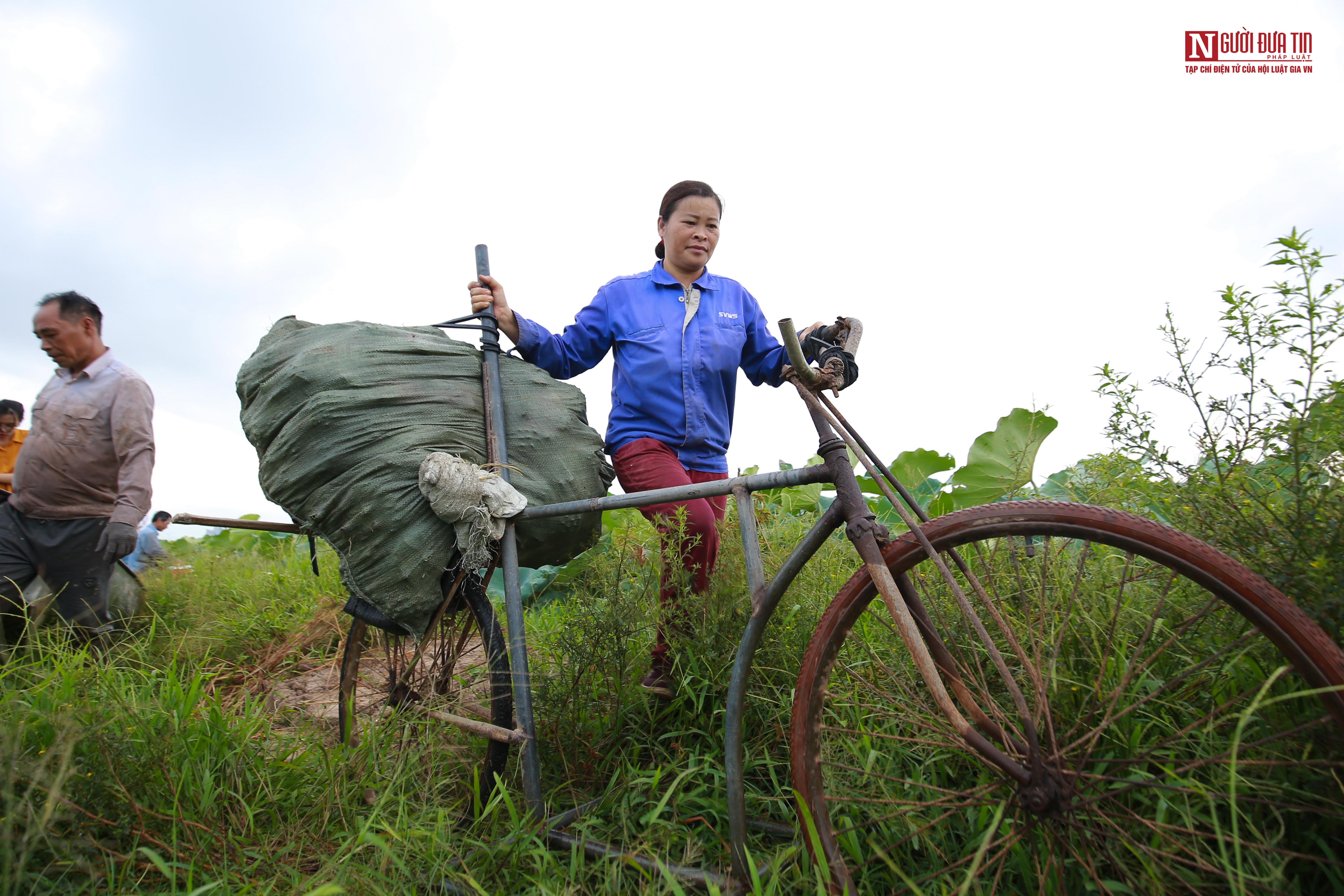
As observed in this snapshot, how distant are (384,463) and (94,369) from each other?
9.79 ft

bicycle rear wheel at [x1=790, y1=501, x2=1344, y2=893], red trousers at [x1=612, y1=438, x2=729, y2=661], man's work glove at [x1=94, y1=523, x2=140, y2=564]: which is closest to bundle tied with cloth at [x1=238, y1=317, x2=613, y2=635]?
red trousers at [x1=612, y1=438, x2=729, y2=661]

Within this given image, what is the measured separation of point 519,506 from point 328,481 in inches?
23.7

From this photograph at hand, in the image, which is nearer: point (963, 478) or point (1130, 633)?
point (1130, 633)

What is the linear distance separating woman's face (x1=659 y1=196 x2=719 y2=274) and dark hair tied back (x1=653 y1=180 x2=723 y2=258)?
1 cm

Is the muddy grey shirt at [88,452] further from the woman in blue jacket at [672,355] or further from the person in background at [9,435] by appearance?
the woman in blue jacket at [672,355]

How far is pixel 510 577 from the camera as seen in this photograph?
7.33ft

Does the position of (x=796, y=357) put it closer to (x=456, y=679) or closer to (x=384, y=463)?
(x=384, y=463)

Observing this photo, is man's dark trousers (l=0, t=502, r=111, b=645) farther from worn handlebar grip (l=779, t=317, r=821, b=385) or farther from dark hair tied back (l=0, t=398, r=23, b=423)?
worn handlebar grip (l=779, t=317, r=821, b=385)

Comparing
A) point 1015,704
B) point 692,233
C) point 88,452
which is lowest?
point 1015,704

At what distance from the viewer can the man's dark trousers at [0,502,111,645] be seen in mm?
A: 3654

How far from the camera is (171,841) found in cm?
178

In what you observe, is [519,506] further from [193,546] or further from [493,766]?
[193,546]

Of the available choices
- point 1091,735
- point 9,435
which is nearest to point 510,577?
point 1091,735

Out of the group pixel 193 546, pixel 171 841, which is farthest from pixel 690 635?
pixel 193 546
